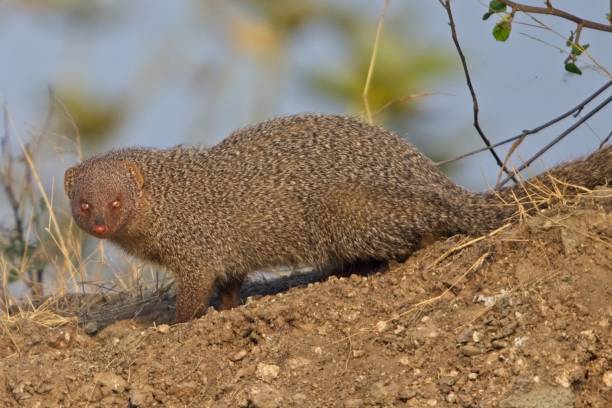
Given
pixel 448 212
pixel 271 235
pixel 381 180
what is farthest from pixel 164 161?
pixel 448 212

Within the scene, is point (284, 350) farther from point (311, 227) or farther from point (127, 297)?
point (127, 297)

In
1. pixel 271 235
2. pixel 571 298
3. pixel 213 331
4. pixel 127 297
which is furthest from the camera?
pixel 127 297

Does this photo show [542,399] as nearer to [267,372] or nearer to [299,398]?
[299,398]

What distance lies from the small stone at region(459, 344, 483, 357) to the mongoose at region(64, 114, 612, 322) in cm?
112

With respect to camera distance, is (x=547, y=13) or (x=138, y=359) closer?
(x=138, y=359)

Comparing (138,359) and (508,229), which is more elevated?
(508,229)

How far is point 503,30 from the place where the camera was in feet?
15.8

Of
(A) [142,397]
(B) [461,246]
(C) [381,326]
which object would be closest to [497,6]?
(B) [461,246]

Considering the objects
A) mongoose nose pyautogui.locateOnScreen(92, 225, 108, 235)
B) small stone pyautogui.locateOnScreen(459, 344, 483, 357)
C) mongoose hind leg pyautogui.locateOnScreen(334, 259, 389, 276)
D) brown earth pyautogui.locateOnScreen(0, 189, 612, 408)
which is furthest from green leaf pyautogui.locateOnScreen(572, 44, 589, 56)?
mongoose nose pyautogui.locateOnScreen(92, 225, 108, 235)

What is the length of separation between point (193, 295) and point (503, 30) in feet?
6.39

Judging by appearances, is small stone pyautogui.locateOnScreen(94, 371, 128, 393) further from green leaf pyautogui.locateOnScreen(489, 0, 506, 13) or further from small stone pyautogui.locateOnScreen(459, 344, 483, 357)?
green leaf pyautogui.locateOnScreen(489, 0, 506, 13)

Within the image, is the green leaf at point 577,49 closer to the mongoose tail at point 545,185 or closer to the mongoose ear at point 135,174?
the mongoose tail at point 545,185

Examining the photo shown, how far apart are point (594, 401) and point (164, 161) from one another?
8.80 feet

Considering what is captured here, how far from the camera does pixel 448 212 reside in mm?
4812
